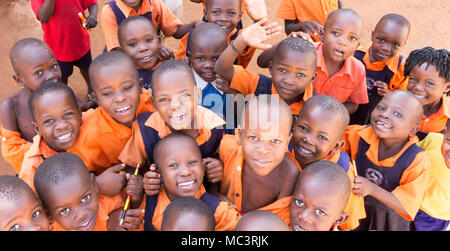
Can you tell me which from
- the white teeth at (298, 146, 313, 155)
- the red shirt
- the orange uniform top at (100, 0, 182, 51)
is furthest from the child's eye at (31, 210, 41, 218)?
the red shirt

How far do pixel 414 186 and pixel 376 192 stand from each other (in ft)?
0.72

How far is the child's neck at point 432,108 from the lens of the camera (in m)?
2.54

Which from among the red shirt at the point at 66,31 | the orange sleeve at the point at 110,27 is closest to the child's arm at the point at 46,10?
the red shirt at the point at 66,31

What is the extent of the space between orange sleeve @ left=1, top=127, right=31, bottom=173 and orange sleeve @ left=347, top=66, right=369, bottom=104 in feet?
7.76

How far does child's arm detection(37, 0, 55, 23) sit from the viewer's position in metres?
2.77

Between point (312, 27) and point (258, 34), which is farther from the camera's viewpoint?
point (312, 27)

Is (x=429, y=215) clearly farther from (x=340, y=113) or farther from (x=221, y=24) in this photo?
(x=221, y=24)

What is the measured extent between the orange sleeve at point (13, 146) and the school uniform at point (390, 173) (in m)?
2.15

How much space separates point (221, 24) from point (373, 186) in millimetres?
1769

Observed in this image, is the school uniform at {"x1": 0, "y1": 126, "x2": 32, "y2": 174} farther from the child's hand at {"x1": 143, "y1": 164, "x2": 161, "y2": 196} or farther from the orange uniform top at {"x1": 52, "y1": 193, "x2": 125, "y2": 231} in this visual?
the child's hand at {"x1": 143, "y1": 164, "x2": 161, "y2": 196}

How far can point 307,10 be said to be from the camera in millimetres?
3270

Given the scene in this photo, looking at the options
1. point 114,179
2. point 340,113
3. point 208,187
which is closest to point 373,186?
point 340,113

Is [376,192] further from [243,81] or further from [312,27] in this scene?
[312,27]

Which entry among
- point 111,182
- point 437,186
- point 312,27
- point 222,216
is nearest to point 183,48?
point 312,27
